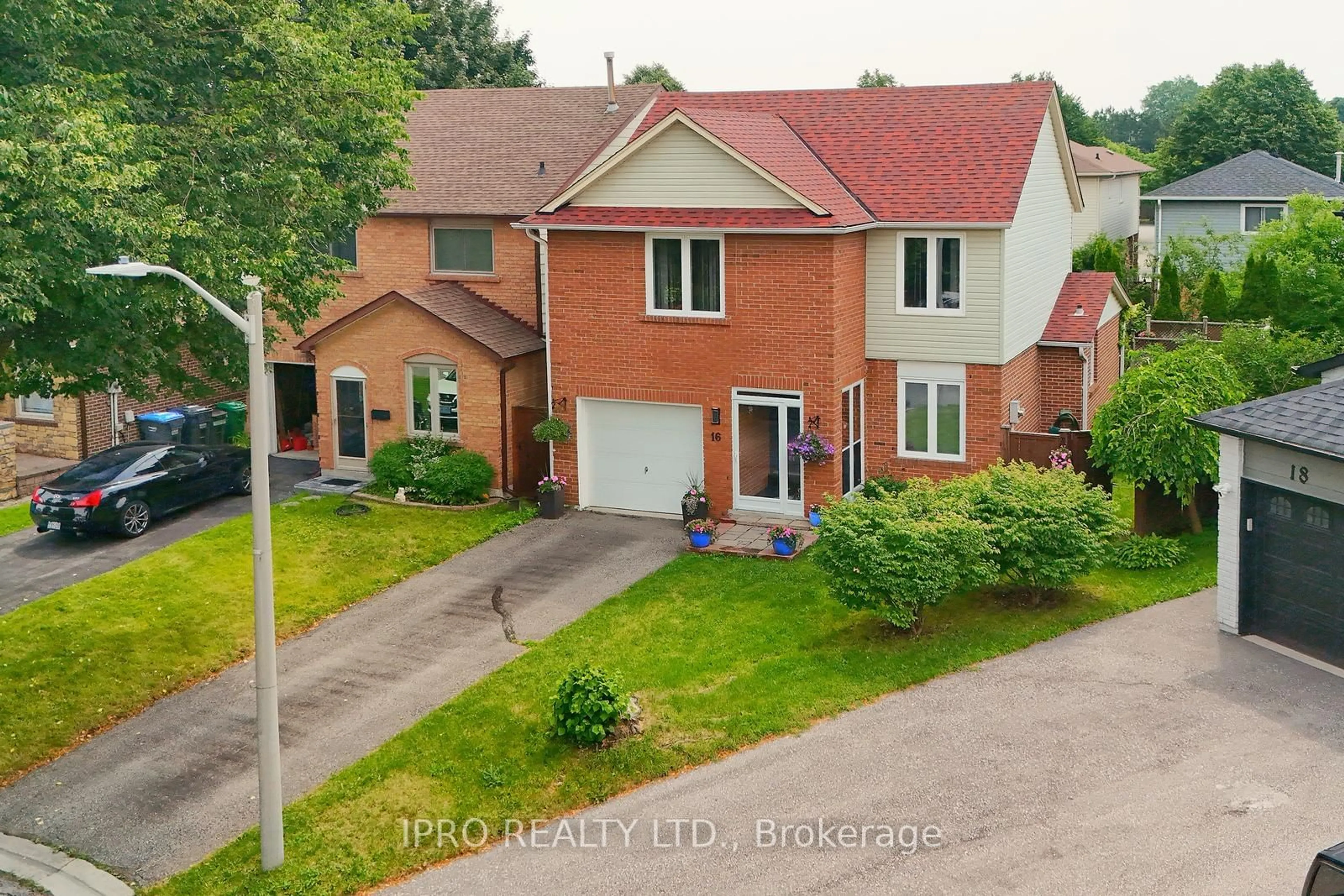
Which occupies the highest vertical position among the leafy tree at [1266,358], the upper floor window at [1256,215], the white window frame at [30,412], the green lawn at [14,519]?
the upper floor window at [1256,215]

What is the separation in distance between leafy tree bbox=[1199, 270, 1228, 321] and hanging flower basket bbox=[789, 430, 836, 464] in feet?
65.0

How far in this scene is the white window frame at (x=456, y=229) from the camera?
30.1m

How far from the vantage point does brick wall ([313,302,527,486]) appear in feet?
90.0

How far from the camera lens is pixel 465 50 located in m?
47.8

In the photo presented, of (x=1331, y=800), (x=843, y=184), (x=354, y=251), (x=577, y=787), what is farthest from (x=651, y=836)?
(x=354, y=251)

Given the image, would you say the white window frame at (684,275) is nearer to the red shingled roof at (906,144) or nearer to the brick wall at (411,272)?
the red shingled roof at (906,144)

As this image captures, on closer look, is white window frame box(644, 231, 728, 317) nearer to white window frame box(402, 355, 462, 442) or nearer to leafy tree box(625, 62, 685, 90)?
white window frame box(402, 355, 462, 442)

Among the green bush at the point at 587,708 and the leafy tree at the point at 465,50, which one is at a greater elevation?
the leafy tree at the point at 465,50

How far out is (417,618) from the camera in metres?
21.8

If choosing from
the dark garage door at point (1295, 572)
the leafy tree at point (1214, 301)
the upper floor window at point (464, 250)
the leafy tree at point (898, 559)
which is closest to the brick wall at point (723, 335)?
the upper floor window at point (464, 250)

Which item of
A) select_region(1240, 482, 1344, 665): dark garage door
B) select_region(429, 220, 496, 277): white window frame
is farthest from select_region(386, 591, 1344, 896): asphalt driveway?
select_region(429, 220, 496, 277): white window frame

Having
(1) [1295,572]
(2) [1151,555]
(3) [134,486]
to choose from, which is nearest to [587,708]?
(1) [1295,572]

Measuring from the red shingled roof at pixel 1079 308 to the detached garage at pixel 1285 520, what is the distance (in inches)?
344

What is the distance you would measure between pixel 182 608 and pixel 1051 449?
47.7 feet
